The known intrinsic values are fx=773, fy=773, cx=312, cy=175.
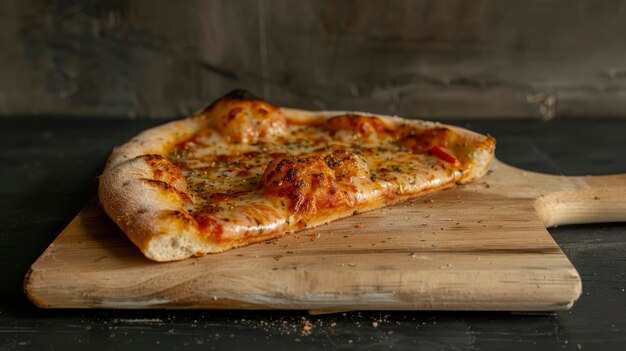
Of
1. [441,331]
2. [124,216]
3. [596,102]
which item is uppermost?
[124,216]

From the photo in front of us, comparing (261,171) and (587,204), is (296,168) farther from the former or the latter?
(587,204)

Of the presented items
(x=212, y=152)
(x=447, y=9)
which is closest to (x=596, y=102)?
(x=447, y=9)

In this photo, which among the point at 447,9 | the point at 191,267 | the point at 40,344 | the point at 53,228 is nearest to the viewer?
the point at 40,344

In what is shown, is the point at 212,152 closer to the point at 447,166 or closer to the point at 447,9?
the point at 447,166

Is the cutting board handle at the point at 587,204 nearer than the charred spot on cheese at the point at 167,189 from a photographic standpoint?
No

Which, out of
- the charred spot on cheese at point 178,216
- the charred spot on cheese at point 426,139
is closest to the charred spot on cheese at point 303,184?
the charred spot on cheese at point 178,216

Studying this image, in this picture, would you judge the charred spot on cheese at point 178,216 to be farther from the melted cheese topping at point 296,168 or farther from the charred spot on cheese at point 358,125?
the charred spot on cheese at point 358,125
